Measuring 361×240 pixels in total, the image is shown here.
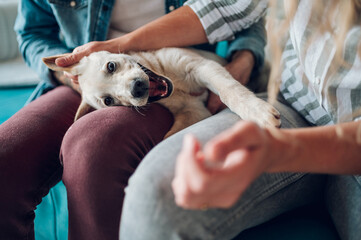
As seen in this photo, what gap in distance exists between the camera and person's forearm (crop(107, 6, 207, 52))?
1.22 meters

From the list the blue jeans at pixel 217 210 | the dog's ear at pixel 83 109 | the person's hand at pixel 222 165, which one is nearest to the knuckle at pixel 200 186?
the person's hand at pixel 222 165

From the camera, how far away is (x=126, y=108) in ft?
3.33

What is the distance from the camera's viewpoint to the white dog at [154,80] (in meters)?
1.11

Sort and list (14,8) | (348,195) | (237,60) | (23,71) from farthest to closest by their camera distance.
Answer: (14,8), (23,71), (237,60), (348,195)

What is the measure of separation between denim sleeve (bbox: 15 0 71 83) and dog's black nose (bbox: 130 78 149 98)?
480mm

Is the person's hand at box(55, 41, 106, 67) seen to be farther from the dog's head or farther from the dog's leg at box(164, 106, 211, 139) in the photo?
the dog's leg at box(164, 106, 211, 139)

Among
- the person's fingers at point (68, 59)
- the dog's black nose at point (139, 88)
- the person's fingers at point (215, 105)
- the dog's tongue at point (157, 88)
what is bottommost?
the person's fingers at point (215, 105)

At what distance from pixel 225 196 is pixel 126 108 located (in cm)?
58

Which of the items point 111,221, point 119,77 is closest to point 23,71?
point 119,77

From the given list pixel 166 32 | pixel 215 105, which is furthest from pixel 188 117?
pixel 166 32

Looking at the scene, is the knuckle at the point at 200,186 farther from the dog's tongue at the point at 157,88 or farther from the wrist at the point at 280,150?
the dog's tongue at the point at 157,88

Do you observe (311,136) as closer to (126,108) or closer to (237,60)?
(126,108)

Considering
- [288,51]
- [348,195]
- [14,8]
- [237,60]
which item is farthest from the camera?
[14,8]

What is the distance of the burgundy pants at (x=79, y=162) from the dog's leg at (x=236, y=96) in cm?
22
